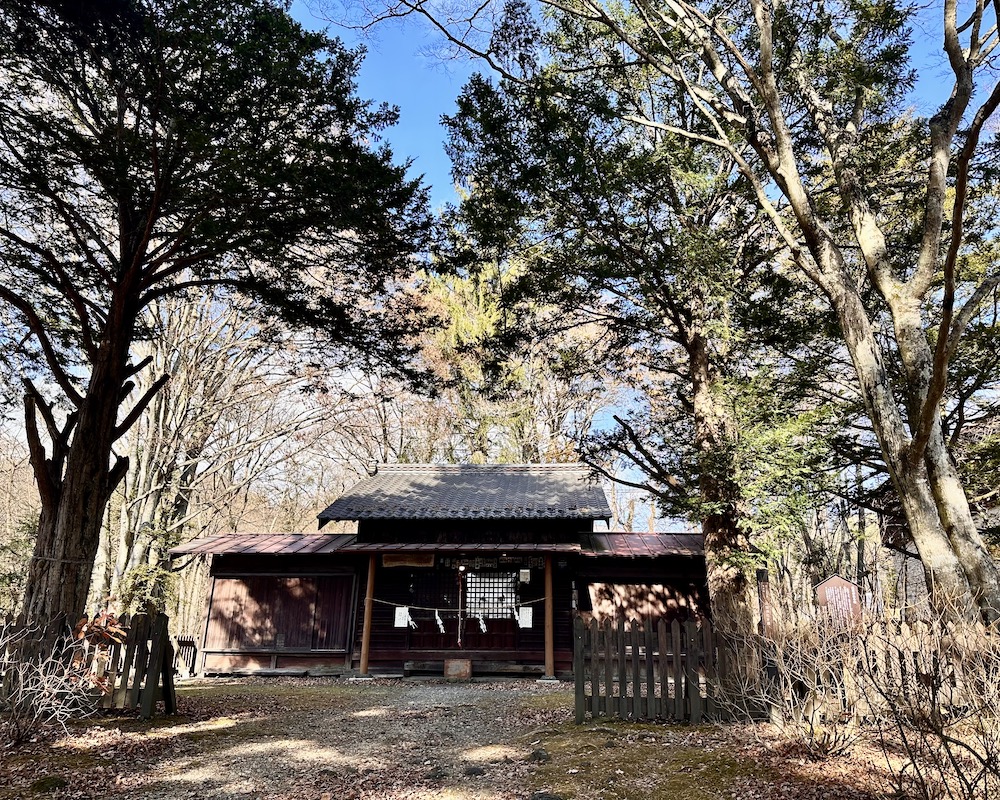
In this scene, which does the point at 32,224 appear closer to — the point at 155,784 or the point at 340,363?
the point at 340,363

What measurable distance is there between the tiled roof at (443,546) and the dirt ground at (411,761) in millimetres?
5023

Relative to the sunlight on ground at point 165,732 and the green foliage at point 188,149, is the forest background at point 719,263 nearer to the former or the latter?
the green foliage at point 188,149

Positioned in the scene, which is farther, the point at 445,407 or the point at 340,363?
the point at 445,407

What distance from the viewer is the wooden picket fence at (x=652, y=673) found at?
6902 mm

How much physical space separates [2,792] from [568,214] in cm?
918

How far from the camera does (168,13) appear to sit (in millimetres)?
6355

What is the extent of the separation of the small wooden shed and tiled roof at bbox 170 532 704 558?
0.15ft

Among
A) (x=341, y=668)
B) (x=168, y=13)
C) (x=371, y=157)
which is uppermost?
(x=168, y=13)

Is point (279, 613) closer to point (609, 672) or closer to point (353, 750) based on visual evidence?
point (353, 750)

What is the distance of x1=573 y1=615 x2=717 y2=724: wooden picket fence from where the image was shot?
22.6 ft

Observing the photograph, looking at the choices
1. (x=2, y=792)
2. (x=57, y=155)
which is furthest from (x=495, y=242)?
(x=2, y=792)

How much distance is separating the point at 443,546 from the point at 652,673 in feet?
22.7

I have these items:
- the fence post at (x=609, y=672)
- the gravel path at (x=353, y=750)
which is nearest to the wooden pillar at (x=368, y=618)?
the gravel path at (x=353, y=750)

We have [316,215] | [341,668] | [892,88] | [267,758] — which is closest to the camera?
[267,758]
